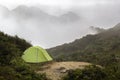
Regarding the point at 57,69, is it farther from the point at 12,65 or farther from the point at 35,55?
the point at 35,55

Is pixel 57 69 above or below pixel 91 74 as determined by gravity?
above

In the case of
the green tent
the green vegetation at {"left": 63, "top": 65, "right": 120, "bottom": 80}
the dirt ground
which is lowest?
the green vegetation at {"left": 63, "top": 65, "right": 120, "bottom": 80}

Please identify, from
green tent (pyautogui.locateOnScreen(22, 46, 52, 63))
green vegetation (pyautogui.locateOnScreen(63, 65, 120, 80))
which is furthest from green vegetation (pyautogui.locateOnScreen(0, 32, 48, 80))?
green vegetation (pyautogui.locateOnScreen(63, 65, 120, 80))

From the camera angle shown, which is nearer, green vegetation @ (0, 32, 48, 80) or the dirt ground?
green vegetation @ (0, 32, 48, 80)

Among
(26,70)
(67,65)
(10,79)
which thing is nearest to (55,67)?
(67,65)

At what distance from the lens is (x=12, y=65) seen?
2820cm

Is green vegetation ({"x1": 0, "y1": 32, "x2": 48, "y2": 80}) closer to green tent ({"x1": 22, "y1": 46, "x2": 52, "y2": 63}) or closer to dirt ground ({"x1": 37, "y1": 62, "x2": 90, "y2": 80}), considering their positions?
green tent ({"x1": 22, "y1": 46, "x2": 52, "y2": 63})

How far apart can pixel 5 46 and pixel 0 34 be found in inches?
146

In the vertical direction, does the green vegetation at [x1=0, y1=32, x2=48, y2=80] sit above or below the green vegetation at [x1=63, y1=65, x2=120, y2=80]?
above

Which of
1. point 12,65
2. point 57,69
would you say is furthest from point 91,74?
point 12,65

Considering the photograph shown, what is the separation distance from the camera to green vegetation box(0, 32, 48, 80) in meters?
25.2

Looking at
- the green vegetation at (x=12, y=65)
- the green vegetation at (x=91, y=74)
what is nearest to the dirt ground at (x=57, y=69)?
the green vegetation at (x=91, y=74)

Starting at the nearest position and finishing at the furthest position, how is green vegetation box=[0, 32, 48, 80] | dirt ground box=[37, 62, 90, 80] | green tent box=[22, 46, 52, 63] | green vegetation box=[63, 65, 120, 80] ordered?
green vegetation box=[0, 32, 48, 80] → green vegetation box=[63, 65, 120, 80] → dirt ground box=[37, 62, 90, 80] → green tent box=[22, 46, 52, 63]

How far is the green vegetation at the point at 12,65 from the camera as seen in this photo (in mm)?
25245
